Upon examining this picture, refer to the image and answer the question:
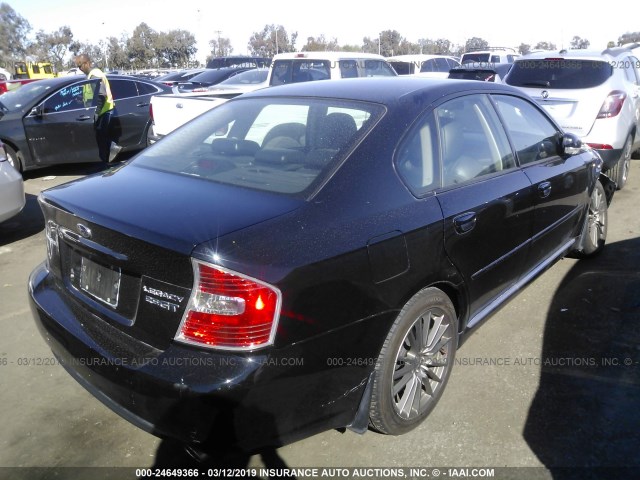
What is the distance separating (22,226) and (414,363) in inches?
204

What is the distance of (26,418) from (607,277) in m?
4.28

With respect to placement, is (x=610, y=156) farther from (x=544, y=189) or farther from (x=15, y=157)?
(x=15, y=157)

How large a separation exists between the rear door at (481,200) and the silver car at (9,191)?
431cm

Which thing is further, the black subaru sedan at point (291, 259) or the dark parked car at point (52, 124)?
the dark parked car at point (52, 124)

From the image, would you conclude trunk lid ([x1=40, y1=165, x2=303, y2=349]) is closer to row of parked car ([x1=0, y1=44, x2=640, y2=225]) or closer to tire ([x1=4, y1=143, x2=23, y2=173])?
row of parked car ([x1=0, y1=44, x2=640, y2=225])

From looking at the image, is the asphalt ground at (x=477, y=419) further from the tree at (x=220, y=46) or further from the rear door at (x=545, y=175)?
the tree at (x=220, y=46)

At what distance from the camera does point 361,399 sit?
8.00 ft

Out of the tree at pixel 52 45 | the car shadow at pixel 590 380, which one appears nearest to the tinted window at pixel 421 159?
the car shadow at pixel 590 380

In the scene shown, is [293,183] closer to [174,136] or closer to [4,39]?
[174,136]

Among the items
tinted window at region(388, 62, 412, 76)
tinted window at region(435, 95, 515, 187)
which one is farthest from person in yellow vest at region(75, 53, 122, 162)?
tinted window at region(388, 62, 412, 76)

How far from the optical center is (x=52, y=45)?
72.1 metres

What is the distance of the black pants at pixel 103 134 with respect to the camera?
8.27 meters

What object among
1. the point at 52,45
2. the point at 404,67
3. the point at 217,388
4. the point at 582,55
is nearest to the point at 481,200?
the point at 217,388

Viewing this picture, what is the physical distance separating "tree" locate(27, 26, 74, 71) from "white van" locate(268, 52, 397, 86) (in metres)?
71.7
